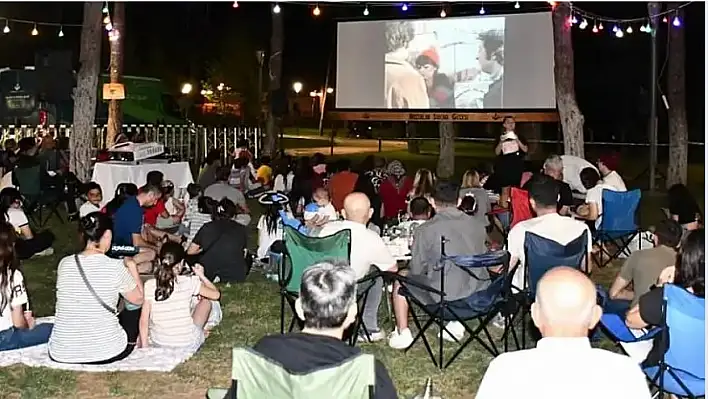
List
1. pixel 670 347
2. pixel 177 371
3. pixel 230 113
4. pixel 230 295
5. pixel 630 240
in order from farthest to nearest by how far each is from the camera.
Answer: pixel 230 113 → pixel 630 240 → pixel 230 295 → pixel 177 371 → pixel 670 347

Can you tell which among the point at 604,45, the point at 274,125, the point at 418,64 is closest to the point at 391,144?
the point at 604,45

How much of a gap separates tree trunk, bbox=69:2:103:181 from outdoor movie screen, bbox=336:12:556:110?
4.10 meters

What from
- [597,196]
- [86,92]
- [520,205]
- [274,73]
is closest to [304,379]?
[520,205]

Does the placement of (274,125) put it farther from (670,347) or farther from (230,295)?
(670,347)

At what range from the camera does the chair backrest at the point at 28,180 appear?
909cm

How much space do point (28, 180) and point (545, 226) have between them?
235 inches

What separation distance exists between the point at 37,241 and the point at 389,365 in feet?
12.5

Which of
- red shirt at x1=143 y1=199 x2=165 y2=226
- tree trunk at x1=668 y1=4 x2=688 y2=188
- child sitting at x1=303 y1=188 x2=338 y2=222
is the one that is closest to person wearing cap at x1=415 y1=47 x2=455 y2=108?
tree trunk at x1=668 y1=4 x2=688 y2=188

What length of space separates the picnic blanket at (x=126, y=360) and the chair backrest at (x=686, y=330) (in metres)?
2.40

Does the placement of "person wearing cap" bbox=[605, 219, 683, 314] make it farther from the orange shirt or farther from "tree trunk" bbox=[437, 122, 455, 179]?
"tree trunk" bbox=[437, 122, 455, 179]

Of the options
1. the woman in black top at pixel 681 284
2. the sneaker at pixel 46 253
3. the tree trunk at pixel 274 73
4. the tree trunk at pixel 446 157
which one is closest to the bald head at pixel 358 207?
the woman in black top at pixel 681 284

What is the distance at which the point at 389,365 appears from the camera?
470 cm

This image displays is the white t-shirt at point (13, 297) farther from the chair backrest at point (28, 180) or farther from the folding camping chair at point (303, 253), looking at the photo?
the chair backrest at point (28, 180)

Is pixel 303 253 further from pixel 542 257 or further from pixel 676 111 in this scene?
pixel 676 111
